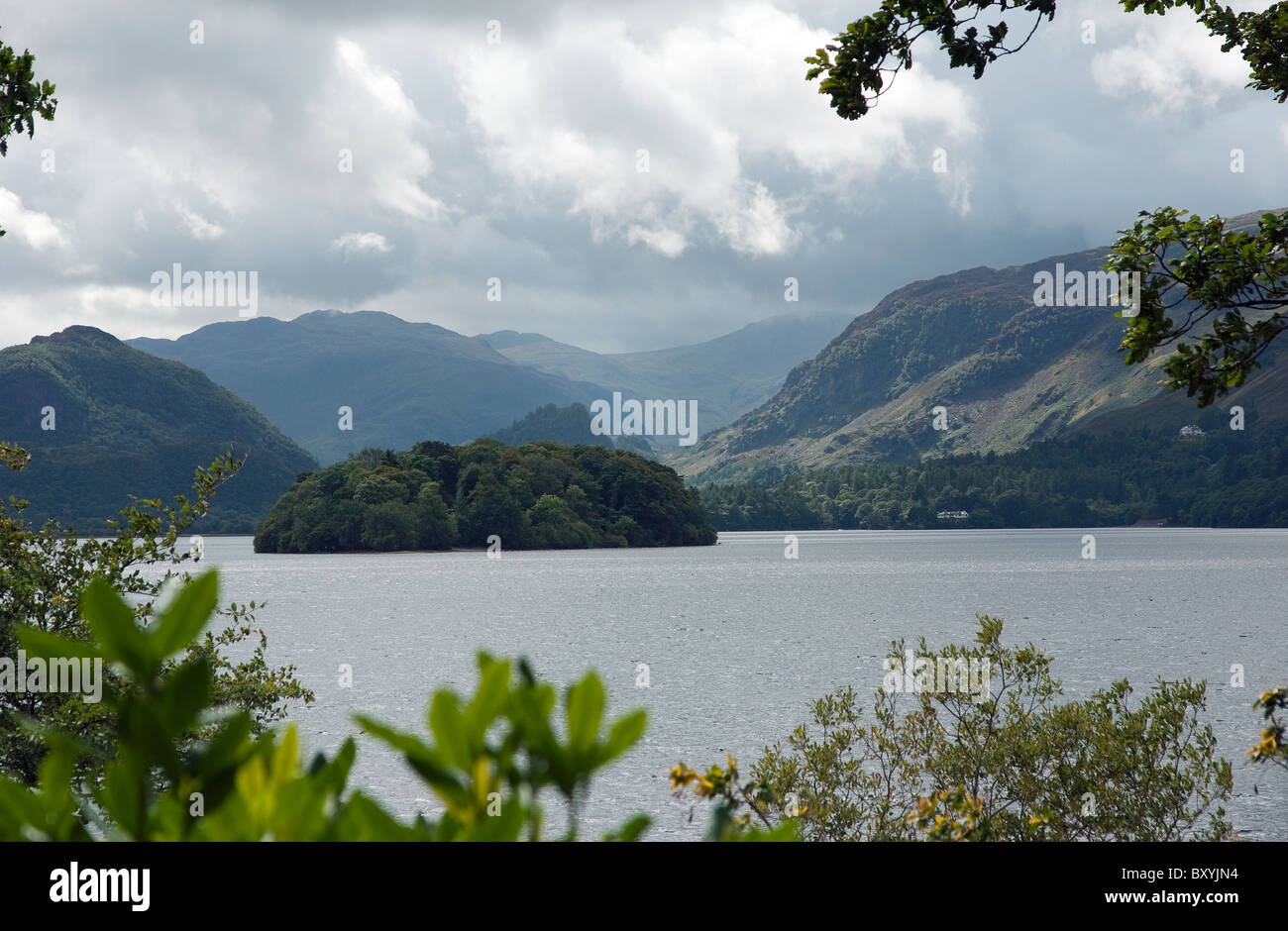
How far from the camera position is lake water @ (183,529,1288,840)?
4419 cm

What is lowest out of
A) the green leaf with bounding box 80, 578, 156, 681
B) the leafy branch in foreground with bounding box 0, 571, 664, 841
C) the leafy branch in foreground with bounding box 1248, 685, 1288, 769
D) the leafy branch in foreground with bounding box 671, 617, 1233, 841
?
the leafy branch in foreground with bounding box 671, 617, 1233, 841

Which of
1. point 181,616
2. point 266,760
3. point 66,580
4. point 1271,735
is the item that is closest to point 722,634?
point 66,580

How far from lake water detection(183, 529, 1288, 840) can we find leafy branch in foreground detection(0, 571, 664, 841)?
32.6 ft

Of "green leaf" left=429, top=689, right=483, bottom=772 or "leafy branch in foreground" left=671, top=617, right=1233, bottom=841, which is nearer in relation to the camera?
"green leaf" left=429, top=689, right=483, bottom=772

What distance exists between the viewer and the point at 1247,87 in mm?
10828

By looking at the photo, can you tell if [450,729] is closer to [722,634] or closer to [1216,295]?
[1216,295]

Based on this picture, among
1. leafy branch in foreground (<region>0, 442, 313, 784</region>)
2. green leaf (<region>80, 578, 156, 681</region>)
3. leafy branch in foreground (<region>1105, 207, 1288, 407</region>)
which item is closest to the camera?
green leaf (<region>80, 578, 156, 681</region>)

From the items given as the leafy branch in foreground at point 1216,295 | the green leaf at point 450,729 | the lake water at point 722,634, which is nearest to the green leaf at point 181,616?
the green leaf at point 450,729

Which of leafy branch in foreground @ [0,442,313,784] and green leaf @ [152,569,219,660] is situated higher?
green leaf @ [152,569,219,660]

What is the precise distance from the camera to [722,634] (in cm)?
9019

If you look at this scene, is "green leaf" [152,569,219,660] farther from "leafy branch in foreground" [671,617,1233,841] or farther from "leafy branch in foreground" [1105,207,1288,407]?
"leafy branch in foreground" [671,617,1233,841]

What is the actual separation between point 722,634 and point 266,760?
9044cm

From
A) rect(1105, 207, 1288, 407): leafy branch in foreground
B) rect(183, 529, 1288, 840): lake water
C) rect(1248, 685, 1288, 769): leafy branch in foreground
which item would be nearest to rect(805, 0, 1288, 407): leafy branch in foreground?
rect(1105, 207, 1288, 407): leafy branch in foreground
